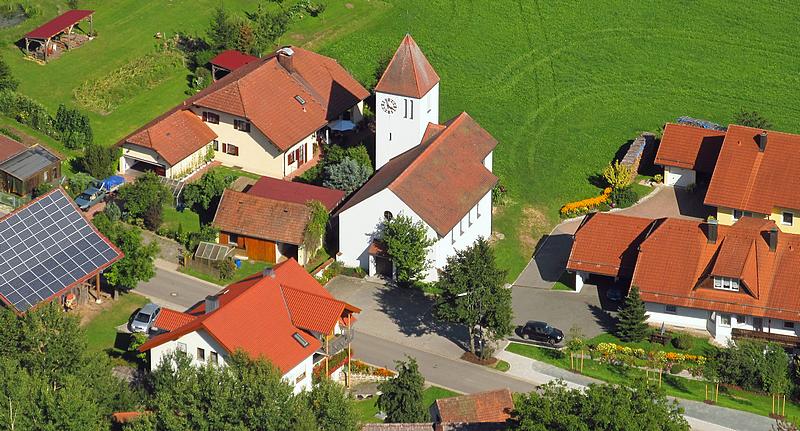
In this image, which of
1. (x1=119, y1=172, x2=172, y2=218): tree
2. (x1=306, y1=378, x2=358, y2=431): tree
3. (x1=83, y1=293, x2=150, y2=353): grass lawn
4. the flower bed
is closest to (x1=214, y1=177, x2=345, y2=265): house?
(x1=119, y1=172, x2=172, y2=218): tree

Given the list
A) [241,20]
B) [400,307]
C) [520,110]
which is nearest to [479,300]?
[400,307]

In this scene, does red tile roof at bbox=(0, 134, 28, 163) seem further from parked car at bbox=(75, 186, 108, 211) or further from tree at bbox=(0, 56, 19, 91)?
tree at bbox=(0, 56, 19, 91)

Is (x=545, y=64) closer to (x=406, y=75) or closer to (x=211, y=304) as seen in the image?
(x=406, y=75)

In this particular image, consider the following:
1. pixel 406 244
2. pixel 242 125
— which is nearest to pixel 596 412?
pixel 406 244

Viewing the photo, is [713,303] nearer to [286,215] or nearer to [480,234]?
[480,234]

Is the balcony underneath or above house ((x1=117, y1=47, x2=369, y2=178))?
underneath

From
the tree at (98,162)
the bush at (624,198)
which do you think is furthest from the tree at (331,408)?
the bush at (624,198)
